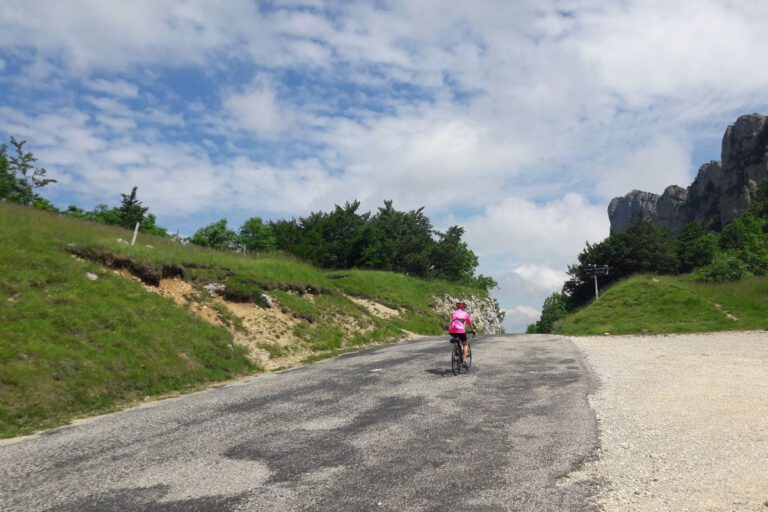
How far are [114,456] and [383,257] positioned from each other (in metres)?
49.5

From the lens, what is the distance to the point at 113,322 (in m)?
15.4

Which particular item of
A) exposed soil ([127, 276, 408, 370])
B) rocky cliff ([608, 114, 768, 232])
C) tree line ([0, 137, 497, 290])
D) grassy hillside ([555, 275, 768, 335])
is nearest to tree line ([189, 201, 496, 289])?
tree line ([0, 137, 497, 290])

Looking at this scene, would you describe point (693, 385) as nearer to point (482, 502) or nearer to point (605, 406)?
point (605, 406)

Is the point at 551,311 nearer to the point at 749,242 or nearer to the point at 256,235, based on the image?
the point at 749,242

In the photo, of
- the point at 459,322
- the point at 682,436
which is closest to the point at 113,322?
the point at 459,322

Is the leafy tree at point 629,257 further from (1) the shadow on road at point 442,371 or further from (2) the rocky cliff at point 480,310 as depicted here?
(1) the shadow on road at point 442,371

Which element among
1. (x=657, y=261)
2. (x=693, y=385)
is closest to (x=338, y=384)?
(x=693, y=385)

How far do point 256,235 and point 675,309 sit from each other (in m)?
69.6

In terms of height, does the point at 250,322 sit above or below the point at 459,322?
below

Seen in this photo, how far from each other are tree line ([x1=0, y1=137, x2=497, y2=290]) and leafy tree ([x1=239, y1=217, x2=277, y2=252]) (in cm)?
18

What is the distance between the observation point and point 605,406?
10516 millimetres

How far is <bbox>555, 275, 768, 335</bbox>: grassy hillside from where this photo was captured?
30281 mm

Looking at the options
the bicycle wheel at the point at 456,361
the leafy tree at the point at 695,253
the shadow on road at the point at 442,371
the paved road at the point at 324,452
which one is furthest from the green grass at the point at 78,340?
the leafy tree at the point at 695,253

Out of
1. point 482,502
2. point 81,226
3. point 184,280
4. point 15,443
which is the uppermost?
point 81,226
